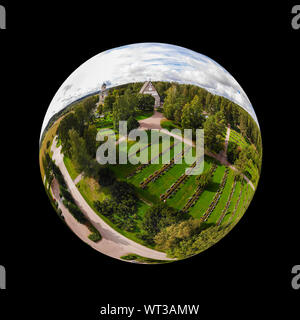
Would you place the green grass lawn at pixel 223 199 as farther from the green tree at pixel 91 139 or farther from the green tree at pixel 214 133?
the green tree at pixel 91 139

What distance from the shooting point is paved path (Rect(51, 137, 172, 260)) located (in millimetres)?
8656

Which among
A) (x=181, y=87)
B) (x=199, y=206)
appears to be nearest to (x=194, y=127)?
(x=181, y=87)

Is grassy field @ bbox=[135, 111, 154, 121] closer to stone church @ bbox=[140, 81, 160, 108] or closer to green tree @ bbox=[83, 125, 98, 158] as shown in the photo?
stone church @ bbox=[140, 81, 160, 108]

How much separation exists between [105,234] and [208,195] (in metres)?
2.63

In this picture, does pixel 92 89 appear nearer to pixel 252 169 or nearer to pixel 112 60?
pixel 112 60

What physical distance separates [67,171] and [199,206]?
10.2 ft

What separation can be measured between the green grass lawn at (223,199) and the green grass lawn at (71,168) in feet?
10.7

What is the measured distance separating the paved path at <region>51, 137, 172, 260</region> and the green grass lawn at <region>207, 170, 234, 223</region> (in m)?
1.66

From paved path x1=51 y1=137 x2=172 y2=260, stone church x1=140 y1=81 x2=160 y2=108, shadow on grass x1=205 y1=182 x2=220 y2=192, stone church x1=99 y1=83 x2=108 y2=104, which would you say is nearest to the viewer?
stone church x1=140 y1=81 x2=160 y2=108

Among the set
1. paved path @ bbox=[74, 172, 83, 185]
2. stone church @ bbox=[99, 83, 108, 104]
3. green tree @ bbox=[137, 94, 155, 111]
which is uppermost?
stone church @ bbox=[99, 83, 108, 104]

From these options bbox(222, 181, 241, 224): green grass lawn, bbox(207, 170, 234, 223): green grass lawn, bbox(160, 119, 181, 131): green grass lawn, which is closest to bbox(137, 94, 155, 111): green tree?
bbox(160, 119, 181, 131): green grass lawn

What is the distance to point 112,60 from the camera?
912 cm

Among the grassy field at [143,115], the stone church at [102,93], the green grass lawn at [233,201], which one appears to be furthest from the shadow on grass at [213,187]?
the stone church at [102,93]

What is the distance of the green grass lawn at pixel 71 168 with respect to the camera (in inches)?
331
